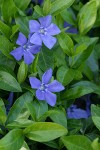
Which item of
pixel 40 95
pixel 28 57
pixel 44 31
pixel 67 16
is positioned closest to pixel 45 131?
pixel 40 95

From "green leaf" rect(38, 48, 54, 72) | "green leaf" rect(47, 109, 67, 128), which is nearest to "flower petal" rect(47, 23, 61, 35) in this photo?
"green leaf" rect(38, 48, 54, 72)

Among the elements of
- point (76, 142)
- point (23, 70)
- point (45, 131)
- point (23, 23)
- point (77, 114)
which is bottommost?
point (77, 114)

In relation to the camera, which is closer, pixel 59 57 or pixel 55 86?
pixel 55 86

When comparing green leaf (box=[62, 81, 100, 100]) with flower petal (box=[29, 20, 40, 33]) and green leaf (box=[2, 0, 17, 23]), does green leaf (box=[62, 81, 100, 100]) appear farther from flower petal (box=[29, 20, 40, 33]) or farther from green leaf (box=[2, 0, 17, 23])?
green leaf (box=[2, 0, 17, 23])

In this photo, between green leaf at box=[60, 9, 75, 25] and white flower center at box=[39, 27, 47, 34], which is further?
green leaf at box=[60, 9, 75, 25]

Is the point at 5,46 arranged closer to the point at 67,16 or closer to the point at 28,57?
the point at 28,57

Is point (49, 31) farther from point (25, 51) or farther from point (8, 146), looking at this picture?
point (8, 146)
